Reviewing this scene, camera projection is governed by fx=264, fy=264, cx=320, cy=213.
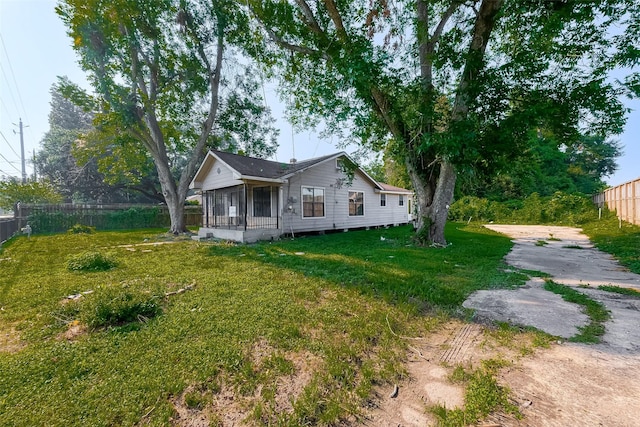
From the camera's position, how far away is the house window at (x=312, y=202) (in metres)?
12.9

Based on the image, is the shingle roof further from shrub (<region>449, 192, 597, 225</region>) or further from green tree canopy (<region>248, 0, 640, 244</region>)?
shrub (<region>449, 192, 597, 225</region>)

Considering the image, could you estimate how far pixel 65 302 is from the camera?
381 cm

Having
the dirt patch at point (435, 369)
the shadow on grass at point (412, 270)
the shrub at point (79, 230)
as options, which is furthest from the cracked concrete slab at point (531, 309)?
the shrub at point (79, 230)

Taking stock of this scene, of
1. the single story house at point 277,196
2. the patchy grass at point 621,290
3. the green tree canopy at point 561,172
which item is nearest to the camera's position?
the patchy grass at point 621,290

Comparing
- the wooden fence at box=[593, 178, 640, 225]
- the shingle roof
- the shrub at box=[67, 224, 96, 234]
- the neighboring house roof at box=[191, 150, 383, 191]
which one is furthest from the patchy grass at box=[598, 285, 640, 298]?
the shrub at box=[67, 224, 96, 234]

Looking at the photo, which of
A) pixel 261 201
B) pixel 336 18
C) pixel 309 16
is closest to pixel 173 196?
pixel 261 201

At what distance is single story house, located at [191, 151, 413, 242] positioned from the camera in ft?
37.8

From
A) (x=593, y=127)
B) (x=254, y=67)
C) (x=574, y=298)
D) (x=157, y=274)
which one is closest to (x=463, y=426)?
(x=574, y=298)

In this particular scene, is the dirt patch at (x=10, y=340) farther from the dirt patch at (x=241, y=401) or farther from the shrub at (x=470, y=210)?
the shrub at (x=470, y=210)

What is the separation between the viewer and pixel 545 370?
2.18 meters

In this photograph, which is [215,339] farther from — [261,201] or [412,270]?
[261,201]

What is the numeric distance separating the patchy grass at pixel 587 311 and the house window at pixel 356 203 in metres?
11.1

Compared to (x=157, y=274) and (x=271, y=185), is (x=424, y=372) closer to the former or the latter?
(x=157, y=274)

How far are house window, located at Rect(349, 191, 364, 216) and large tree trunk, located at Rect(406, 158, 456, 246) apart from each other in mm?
6093
